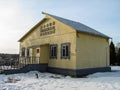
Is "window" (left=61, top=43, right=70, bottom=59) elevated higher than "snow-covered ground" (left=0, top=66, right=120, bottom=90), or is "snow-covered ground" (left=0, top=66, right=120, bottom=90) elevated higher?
"window" (left=61, top=43, right=70, bottom=59)

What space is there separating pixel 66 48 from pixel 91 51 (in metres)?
2.45

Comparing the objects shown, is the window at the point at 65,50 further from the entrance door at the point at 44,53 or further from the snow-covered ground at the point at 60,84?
the snow-covered ground at the point at 60,84

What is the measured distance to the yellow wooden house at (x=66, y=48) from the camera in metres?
15.9

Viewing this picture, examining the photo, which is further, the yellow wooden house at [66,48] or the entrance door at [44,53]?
the entrance door at [44,53]

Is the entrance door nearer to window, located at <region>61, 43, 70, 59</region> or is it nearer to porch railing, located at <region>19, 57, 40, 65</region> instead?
porch railing, located at <region>19, 57, 40, 65</region>

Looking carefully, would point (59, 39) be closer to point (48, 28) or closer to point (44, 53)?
point (48, 28)

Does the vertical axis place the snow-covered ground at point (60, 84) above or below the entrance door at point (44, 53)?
below

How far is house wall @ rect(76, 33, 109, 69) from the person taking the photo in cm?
1596

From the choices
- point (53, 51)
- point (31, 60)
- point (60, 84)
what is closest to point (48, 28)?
point (53, 51)

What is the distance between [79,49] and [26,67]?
17.3 ft

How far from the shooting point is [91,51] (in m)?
17.2

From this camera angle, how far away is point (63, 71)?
1661 cm

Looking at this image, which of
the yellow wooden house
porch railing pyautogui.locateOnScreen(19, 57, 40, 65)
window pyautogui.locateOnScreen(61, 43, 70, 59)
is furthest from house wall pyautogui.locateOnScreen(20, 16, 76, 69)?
porch railing pyautogui.locateOnScreen(19, 57, 40, 65)

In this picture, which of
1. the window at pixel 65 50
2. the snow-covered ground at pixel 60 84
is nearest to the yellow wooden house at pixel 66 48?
the window at pixel 65 50
